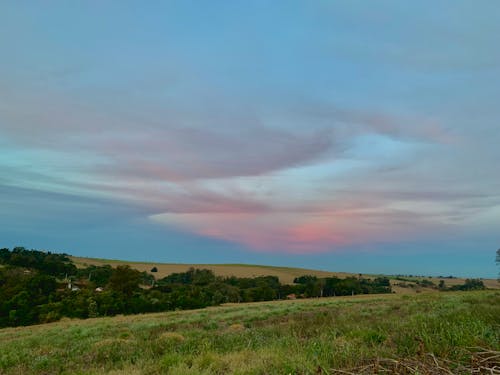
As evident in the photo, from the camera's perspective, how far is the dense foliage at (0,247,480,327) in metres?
52.0

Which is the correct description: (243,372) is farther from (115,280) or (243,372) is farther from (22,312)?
(115,280)

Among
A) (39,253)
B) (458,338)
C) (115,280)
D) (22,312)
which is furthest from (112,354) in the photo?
(39,253)

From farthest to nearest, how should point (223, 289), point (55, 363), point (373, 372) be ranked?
point (223, 289), point (55, 363), point (373, 372)

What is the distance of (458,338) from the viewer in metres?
5.59

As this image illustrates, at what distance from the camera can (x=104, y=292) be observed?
5959 cm

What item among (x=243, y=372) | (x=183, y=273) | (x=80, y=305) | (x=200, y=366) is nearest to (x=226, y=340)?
(x=200, y=366)

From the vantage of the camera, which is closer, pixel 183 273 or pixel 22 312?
pixel 22 312

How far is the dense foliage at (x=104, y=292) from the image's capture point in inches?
2047

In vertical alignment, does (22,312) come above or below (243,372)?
below

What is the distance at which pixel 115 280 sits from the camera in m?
67.9

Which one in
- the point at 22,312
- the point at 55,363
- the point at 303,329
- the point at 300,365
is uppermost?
the point at 300,365

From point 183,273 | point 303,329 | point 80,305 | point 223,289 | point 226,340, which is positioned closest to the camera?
point 226,340

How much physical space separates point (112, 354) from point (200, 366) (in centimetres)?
332

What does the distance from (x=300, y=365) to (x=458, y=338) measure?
8.99 feet
